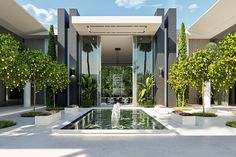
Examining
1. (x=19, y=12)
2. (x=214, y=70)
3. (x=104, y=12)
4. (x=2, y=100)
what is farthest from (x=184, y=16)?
(x=2, y=100)

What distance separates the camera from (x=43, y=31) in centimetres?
2005

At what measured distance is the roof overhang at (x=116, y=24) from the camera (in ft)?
50.3

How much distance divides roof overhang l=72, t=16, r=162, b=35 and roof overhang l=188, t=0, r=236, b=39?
296 centimetres

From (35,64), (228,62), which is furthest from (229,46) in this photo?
(35,64)

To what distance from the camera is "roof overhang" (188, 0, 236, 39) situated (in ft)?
Answer: 46.0

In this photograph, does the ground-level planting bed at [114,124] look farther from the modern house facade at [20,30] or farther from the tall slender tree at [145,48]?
the tall slender tree at [145,48]

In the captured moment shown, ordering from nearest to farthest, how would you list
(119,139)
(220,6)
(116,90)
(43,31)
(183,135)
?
(119,139)
(183,135)
(220,6)
(43,31)
(116,90)

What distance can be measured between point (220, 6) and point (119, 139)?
10.2 metres

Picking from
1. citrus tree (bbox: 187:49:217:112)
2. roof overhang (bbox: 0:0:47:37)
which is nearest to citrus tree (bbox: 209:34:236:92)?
citrus tree (bbox: 187:49:217:112)

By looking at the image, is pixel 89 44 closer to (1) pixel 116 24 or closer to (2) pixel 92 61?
(2) pixel 92 61

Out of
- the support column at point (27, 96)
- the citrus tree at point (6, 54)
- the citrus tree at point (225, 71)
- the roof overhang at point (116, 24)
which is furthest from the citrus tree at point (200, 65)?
the support column at point (27, 96)

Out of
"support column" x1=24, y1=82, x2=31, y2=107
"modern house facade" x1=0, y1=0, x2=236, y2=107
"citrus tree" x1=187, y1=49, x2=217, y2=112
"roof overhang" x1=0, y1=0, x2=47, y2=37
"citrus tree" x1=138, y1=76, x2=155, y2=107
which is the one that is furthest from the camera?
"support column" x1=24, y1=82, x2=31, y2=107

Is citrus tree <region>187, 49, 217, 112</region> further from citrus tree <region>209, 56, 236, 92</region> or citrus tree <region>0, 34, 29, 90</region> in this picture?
citrus tree <region>0, 34, 29, 90</region>

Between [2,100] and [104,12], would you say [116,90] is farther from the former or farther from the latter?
[2,100]
